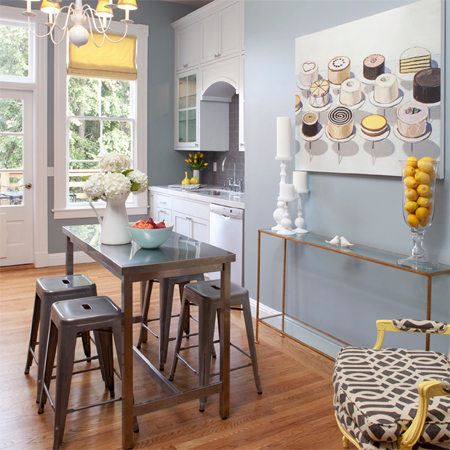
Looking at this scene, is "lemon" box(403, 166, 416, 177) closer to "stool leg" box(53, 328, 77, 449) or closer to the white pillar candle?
the white pillar candle

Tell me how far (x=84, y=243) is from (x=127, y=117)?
12.2 ft

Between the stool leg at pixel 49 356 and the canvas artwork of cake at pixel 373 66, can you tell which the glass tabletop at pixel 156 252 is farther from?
the canvas artwork of cake at pixel 373 66

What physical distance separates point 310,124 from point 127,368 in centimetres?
199

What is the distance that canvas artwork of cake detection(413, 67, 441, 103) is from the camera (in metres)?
2.39

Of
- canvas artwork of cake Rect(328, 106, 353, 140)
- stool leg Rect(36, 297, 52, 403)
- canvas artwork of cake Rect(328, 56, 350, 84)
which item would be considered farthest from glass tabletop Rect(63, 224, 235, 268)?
canvas artwork of cake Rect(328, 56, 350, 84)

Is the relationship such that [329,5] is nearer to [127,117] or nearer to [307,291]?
[307,291]

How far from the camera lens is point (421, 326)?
1968 mm

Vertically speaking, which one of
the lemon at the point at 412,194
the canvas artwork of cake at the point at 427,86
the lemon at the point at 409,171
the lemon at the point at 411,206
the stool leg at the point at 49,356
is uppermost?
the canvas artwork of cake at the point at 427,86

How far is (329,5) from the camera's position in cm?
305

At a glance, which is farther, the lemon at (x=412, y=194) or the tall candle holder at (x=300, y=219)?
the tall candle holder at (x=300, y=219)

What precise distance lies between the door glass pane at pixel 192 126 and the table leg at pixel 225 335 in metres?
3.65

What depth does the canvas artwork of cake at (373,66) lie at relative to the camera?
2688 mm

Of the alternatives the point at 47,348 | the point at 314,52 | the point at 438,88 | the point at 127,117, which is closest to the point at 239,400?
the point at 47,348

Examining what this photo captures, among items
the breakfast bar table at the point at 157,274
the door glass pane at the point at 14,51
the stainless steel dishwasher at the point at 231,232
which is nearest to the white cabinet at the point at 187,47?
the door glass pane at the point at 14,51
